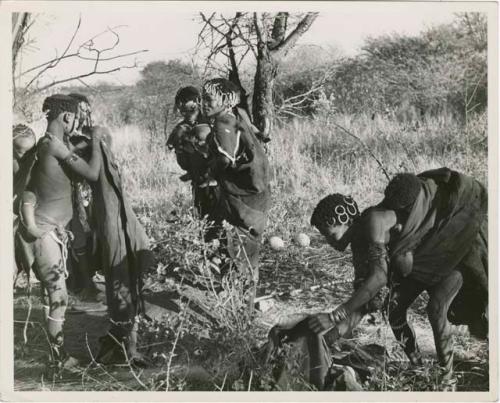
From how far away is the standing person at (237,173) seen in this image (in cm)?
629

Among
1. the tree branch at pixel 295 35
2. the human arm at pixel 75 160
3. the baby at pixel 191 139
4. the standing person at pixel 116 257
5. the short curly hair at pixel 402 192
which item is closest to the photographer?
the short curly hair at pixel 402 192

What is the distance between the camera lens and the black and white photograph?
20.4 feet

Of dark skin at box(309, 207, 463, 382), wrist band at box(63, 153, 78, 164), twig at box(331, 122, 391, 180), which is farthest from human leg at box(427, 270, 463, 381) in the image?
wrist band at box(63, 153, 78, 164)

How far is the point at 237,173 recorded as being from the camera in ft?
20.8

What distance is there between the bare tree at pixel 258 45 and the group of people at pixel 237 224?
0.34 m

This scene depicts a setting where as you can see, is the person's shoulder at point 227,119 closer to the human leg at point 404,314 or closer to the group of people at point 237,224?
the group of people at point 237,224

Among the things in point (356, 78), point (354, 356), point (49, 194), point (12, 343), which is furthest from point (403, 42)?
point (12, 343)

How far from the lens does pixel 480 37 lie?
6523 mm

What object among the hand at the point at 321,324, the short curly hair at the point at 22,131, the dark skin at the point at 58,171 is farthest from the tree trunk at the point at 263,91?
the short curly hair at the point at 22,131

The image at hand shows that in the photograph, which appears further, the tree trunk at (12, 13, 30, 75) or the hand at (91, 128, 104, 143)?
the tree trunk at (12, 13, 30, 75)

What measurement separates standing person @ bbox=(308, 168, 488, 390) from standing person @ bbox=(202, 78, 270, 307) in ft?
1.67

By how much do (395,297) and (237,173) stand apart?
1474 millimetres

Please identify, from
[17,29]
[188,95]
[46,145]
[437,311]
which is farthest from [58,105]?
[437,311]

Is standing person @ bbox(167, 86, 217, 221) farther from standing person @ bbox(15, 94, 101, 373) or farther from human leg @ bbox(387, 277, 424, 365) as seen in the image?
human leg @ bbox(387, 277, 424, 365)
